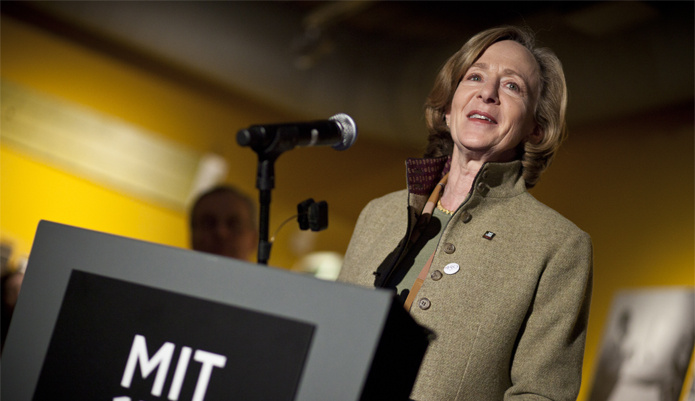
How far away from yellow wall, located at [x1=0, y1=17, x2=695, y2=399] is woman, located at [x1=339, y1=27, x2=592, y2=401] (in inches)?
85.0

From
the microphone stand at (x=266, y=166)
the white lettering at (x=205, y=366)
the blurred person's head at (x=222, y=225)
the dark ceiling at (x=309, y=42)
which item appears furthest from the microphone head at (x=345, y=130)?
the dark ceiling at (x=309, y=42)

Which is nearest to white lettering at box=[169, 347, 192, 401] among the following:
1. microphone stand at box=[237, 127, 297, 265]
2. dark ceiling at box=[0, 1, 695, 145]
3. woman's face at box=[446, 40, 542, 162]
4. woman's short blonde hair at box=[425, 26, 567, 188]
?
→ microphone stand at box=[237, 127, 297, 265]

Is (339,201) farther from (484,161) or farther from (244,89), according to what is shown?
(484,161)

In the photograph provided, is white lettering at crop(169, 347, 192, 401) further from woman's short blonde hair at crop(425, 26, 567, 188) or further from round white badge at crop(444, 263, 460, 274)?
woman's short blonde hair at crop(425, 26, 567, 188)

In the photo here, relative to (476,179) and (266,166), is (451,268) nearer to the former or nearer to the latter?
Result: (476,179)

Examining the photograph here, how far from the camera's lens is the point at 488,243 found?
1.44 metres

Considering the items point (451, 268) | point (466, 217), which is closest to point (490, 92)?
point (466, 217)

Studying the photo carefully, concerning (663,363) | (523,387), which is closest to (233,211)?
(663,363)

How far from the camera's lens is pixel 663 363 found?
2916 mm

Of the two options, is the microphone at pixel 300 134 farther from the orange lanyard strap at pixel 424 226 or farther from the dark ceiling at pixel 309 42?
the dark ceiling at pixel 309 42

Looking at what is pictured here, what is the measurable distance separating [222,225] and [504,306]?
2.31 m

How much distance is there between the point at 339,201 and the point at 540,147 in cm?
373

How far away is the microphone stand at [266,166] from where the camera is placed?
1.23m

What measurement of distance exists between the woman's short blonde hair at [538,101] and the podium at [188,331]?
70cm
